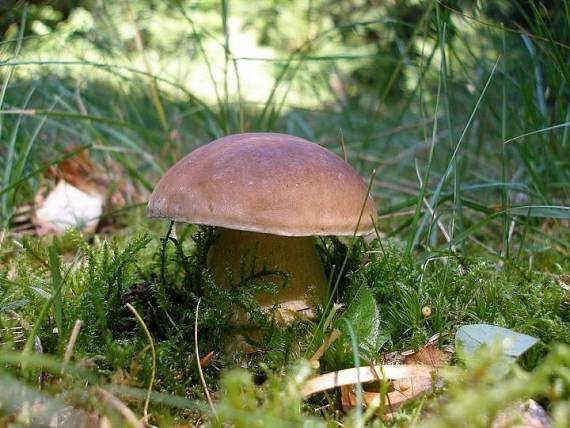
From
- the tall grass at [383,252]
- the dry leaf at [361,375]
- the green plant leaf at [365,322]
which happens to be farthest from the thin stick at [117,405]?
the green plant leaf at [365,322]

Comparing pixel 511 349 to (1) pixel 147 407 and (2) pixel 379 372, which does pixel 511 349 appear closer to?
(2) pixel 379 372

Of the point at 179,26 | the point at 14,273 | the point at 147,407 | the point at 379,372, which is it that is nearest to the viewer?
the point at 147,407

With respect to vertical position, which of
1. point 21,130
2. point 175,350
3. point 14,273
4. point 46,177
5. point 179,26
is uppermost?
point 179,26

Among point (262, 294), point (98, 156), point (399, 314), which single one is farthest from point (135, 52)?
point (399, 314)

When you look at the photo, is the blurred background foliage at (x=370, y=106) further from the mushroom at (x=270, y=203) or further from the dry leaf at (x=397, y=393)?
the dry leaf at (x=397, y=393)

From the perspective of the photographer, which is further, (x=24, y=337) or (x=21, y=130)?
(x=21, y=130)

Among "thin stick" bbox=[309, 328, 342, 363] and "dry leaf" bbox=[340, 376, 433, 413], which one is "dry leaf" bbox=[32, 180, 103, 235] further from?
"dry leaf" bbox=[340, 376, 433, 413]

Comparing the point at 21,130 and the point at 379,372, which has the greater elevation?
the point at 21,130

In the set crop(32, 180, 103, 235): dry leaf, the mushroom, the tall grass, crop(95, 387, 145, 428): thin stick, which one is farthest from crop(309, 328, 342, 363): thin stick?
crop(32, 180, 103, 235): dry leaf
